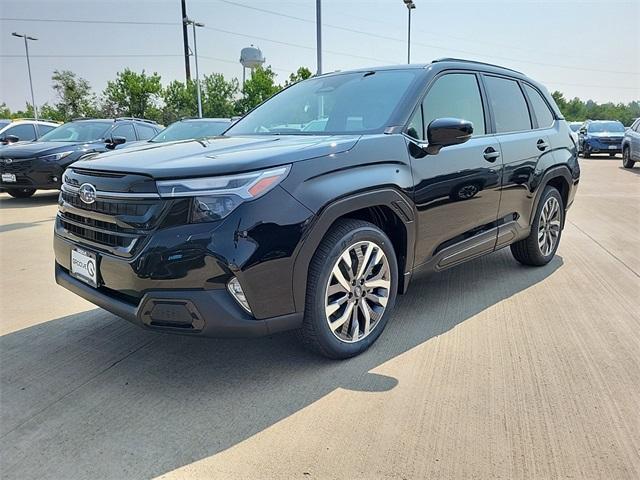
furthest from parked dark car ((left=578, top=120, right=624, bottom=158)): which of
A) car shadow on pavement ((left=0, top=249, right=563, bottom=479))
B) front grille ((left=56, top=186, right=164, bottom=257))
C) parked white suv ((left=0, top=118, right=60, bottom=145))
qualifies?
front grille ((left=56, top=186, right=164, bottom=257))

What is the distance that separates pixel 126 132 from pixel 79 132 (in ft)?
2.88

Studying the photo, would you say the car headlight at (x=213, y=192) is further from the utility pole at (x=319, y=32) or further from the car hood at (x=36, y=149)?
Answer: the utility pole at (x=319, y=32)

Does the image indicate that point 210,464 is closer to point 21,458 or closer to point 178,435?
point 178,435

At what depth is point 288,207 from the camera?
2508 mm

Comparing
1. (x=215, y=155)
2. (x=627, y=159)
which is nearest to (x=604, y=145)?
(x=627, y=159)

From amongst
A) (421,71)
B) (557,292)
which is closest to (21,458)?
(421,71)

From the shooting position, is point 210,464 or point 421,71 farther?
point 421,71

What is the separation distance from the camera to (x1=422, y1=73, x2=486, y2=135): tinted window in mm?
3531

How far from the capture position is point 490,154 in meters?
3.89

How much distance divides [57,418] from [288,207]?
151 cm

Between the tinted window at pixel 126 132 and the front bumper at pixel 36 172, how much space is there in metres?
1.55

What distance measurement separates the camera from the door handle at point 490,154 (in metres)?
3.84

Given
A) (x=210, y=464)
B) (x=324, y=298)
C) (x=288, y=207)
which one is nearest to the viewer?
(x=210, y=464)

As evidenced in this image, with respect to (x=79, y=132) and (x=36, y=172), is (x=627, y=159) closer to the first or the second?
(x=79, y=132)
